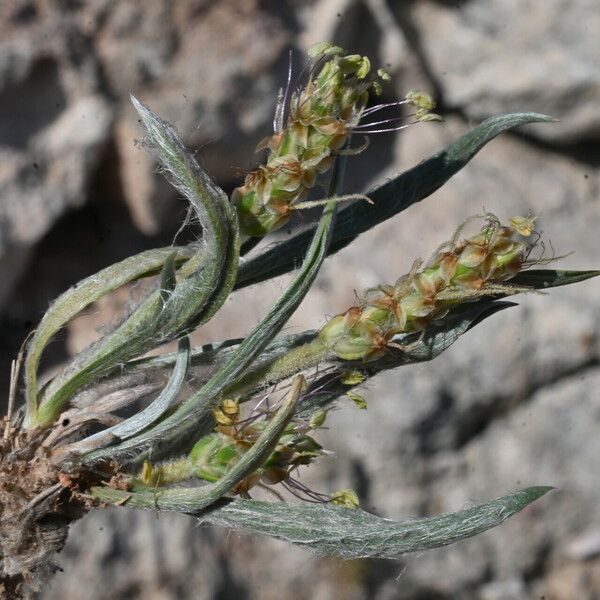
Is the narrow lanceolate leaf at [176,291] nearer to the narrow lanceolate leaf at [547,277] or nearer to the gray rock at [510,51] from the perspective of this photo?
the narrow lanceolate leaf at [547,277]

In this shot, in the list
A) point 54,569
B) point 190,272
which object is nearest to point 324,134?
point 190,272

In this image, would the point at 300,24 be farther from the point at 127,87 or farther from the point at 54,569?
the point at 54,569

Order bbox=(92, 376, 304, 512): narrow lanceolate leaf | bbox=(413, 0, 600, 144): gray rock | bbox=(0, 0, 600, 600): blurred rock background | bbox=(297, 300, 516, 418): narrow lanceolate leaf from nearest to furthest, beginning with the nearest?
1. bbox=(92, 376, 304, 512): narrow lanceolate leaf
2. bbox=(297, 300, 516, 418): narrow lanceolate leaf
3. bbox=(0, 0, 600, 600): blurred rock background
4. bbox=(413, 0, 600, 144): gray rock

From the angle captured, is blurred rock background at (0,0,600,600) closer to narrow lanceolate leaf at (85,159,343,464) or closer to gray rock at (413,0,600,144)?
gray rock at (413,0,600,144)

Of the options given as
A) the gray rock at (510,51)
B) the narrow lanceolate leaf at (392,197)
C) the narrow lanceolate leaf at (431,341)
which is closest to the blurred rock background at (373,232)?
the gray rock at (510,51)

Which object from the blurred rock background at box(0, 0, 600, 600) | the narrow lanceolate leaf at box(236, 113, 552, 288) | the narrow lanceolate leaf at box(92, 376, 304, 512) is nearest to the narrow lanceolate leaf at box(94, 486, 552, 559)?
the narrow lanceolate leaf at box(92, 376, 304, 512)

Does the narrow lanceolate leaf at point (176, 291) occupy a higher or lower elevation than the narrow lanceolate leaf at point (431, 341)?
higher

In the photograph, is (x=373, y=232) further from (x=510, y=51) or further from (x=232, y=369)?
(x=232, y=369)
